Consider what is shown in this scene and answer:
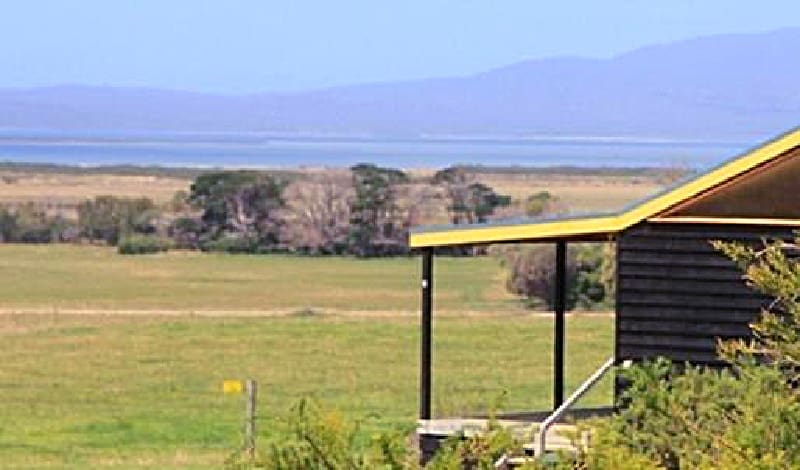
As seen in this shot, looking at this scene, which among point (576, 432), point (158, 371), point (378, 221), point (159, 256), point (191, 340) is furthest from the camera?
point (378, 221)

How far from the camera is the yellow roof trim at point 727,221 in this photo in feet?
53.9

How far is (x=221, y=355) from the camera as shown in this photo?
34312mm

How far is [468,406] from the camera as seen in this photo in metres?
23.7

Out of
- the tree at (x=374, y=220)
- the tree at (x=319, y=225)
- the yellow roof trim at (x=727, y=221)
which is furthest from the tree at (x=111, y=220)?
the yellow roof trim at (x=727, y=221)

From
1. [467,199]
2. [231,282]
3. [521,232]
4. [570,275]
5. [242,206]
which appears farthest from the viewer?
[467,199]

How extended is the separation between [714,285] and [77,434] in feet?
32.7

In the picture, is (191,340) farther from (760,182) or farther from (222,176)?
(222,176)

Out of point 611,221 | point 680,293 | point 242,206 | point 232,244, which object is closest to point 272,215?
point 242,206

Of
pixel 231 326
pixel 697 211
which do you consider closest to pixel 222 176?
pixel 231 326

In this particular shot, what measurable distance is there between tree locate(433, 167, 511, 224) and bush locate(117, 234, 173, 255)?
9.63 m

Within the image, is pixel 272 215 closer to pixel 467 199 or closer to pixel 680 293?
pixel 467 199

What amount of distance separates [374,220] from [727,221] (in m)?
53.8

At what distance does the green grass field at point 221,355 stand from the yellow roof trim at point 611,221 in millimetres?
1496

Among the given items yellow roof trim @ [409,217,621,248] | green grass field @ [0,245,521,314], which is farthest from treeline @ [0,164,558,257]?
yellow roof trim @ [409,217,621,248]
